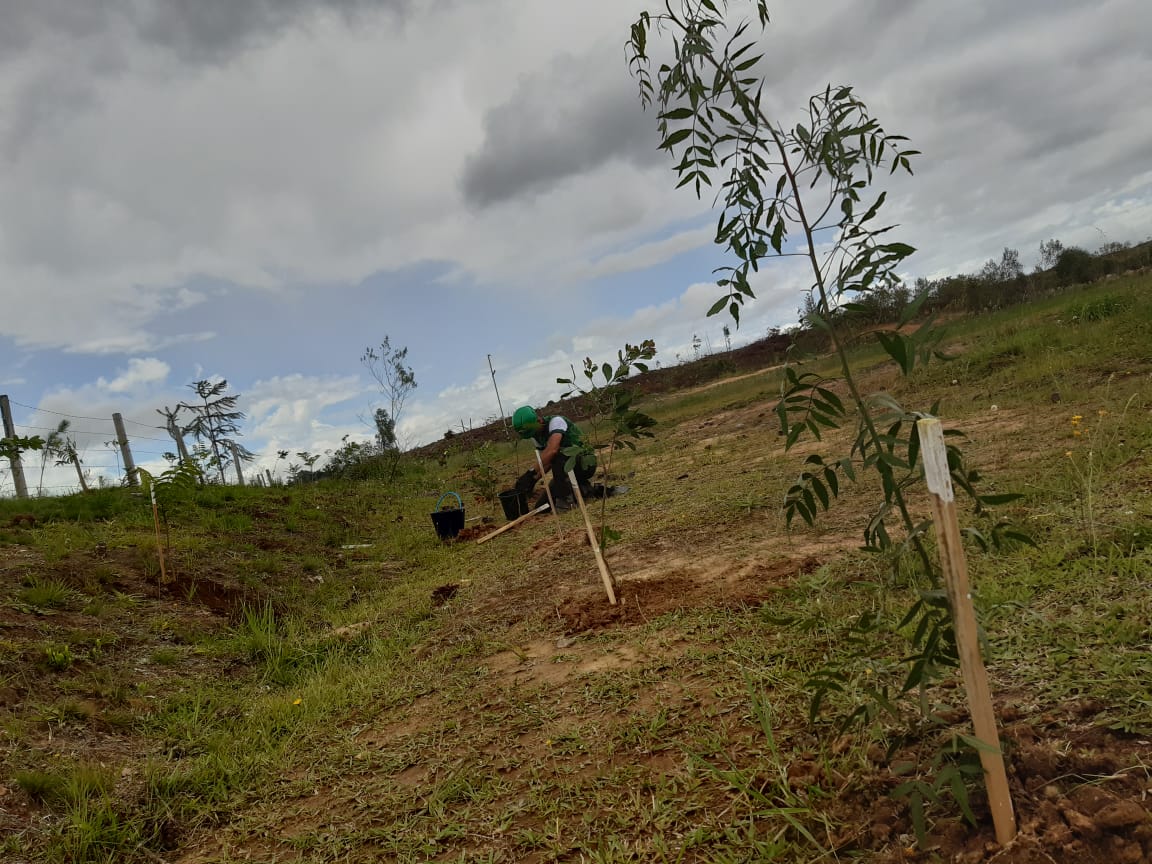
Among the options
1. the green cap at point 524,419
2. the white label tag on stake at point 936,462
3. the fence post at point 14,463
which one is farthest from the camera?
the fence post at point 14,463

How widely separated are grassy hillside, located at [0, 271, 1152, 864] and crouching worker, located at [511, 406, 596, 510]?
5.84 feet

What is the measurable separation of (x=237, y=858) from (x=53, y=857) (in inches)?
20.5

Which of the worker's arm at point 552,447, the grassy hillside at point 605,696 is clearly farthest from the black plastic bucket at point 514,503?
the grassy hillside at point 605,696

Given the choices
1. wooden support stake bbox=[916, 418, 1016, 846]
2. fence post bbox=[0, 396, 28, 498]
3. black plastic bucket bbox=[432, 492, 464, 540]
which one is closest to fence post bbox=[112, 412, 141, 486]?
fence post bbox=[0, 396, 28, 498]

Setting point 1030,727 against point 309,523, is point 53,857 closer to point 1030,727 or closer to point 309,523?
point 1030,727

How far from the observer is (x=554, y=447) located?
7.10 m

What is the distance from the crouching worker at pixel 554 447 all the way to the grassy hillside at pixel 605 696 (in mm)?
1781

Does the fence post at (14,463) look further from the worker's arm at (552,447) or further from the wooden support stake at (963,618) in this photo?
the wooden support stake at (963,618)

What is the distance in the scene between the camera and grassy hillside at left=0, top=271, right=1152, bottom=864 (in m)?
1.51

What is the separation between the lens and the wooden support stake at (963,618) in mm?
1128

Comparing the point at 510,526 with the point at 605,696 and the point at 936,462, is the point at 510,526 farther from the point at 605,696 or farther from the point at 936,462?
the point at 936,462

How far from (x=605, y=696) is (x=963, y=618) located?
A: 1.54m

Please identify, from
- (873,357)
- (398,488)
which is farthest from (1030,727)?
(873,357)

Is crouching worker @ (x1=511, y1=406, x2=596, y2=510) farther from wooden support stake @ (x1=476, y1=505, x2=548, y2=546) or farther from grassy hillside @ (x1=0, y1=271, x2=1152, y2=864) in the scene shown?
grassy hillside @ (x1=0, y1=271, x2=1152, y2=864)
